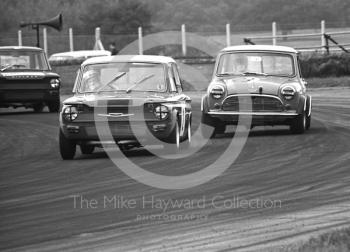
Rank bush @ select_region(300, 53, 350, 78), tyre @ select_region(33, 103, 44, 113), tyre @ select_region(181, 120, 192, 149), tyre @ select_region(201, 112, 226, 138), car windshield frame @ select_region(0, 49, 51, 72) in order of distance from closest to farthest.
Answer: tyre @ select_region(181, 120, 192, 149), tyre @ select_region(201, 112, 226, 138), car windshield frame @ select_region(0, 49, 51, 72), tyre @ select_region(33, 103, 44, 113), bush @ select_region(300, 53, 350, 78)

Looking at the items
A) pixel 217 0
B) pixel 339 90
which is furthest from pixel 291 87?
pixel 217 0

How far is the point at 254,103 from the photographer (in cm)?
1680

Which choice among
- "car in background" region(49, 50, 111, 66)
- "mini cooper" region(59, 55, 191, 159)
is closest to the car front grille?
"mini cooper" region(59, 55, 191, 159)

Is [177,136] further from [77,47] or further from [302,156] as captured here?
[77,47]

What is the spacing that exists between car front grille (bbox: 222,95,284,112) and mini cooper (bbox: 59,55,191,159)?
1941 mm

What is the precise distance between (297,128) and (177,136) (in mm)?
3207

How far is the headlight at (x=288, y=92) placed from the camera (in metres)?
16.8

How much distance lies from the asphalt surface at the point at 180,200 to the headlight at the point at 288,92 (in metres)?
1.13

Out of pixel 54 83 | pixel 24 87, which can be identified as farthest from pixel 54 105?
pixel 24 87

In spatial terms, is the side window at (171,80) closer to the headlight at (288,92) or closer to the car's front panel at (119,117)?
the car's front panel at (119,117)

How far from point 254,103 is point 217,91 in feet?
1.99

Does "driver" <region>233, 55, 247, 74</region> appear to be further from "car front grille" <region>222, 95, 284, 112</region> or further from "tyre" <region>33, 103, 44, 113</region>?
"tyre" <region>33, 103, 44, 113</region>

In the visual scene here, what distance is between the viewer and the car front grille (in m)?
16.8

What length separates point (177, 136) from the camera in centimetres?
1432
